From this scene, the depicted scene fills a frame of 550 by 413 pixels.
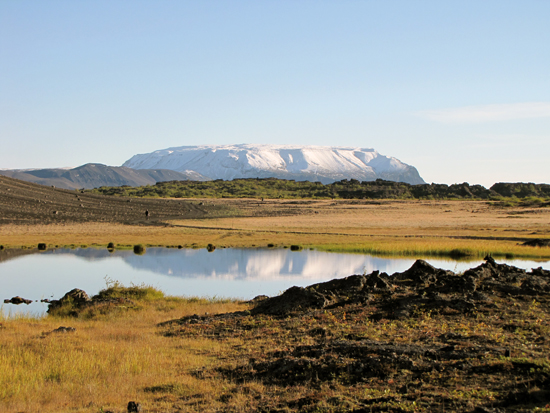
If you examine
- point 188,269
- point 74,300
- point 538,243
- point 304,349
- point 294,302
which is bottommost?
point 188,269

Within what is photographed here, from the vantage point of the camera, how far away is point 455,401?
791 centimetres

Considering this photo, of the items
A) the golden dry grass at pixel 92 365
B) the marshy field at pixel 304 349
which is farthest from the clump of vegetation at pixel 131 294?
the golden dry grass at pixel 92 365

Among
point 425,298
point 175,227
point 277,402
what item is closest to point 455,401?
point 277,402

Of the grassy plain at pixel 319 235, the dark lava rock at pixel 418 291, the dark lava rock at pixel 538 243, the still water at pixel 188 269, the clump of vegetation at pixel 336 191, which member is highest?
the clump of vegetation at pixel 336 191

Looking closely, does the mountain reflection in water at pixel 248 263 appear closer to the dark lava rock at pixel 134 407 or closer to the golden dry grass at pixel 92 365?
the golden dry grass at pixel 92 365

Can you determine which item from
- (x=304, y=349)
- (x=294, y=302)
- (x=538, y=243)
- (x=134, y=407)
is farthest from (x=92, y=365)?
(x=538, y=243)

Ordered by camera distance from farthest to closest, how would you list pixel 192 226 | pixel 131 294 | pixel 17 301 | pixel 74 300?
pixel 192 226 → pixel 17 301 → pixel 131 294 → pixel 74 300

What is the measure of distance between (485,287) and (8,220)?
57.6m

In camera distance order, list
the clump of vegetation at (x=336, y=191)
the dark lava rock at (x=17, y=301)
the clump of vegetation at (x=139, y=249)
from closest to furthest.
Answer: the dark lava rock at (x=17, y=301) → the clump of vegetation at (x=139, y=249) → the clump of vegetation at (x=336, y=191)

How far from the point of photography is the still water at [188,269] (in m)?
26.8

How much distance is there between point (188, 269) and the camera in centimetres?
3403

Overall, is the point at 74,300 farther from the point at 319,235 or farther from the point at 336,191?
the point at 336,191

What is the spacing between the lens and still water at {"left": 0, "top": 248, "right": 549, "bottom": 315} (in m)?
26.8

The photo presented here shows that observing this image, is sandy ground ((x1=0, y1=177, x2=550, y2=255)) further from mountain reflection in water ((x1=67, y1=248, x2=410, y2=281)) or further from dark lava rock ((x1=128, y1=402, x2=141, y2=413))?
dark lava rock ((x1=128, y1=402, x2=141, y2=413))
